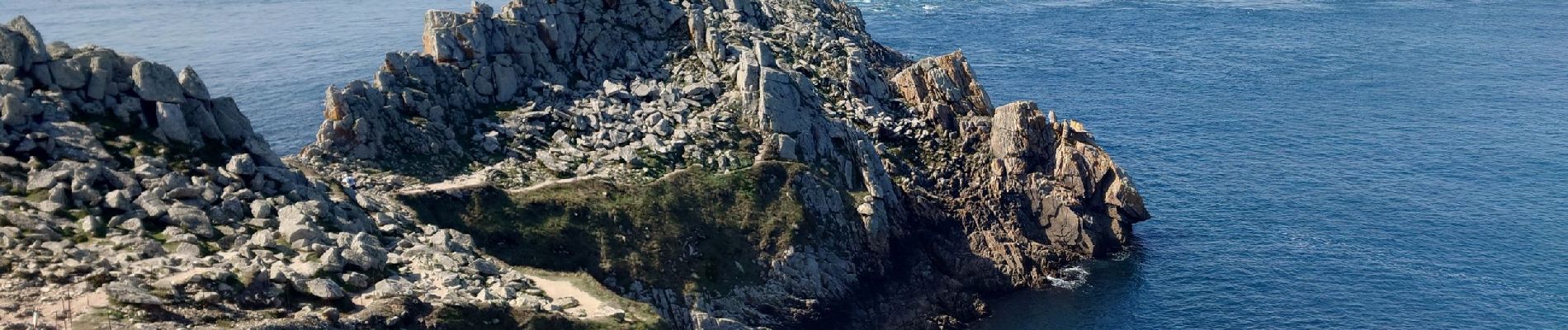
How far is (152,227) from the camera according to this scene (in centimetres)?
6328

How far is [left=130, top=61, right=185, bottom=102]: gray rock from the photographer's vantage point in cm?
6919

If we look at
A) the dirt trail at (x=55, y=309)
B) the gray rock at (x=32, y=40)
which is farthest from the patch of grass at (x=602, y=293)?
the dirt trail at (x=55, y=309)

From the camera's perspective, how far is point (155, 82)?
6944 centimetres

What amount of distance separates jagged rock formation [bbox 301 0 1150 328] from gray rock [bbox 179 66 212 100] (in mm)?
13444

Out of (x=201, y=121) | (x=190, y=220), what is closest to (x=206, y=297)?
(x=190, y=220)

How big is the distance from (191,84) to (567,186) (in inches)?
1023

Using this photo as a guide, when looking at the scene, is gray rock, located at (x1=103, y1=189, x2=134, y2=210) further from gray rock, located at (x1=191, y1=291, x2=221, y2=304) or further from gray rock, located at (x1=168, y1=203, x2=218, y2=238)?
gray rock, located at (x1=191, y1=291, x2=221, y2=304)

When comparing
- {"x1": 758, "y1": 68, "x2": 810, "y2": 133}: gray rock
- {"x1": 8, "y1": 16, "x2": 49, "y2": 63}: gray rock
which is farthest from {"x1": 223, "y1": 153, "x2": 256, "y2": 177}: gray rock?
{"x1": 758, "y1": 68, "x2": 810, "y2": 133}: gray rock

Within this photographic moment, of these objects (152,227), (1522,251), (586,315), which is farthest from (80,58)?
(1522,251)

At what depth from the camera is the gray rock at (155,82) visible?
227ft

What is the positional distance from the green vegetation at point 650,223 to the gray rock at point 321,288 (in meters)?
19.6

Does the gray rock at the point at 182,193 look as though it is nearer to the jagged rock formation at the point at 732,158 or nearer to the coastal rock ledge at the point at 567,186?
the coastal rock ledge at the point at 567,186

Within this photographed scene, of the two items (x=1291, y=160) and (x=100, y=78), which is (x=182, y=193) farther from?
(x=1291, y=160)

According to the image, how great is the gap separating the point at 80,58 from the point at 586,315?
28234mm
